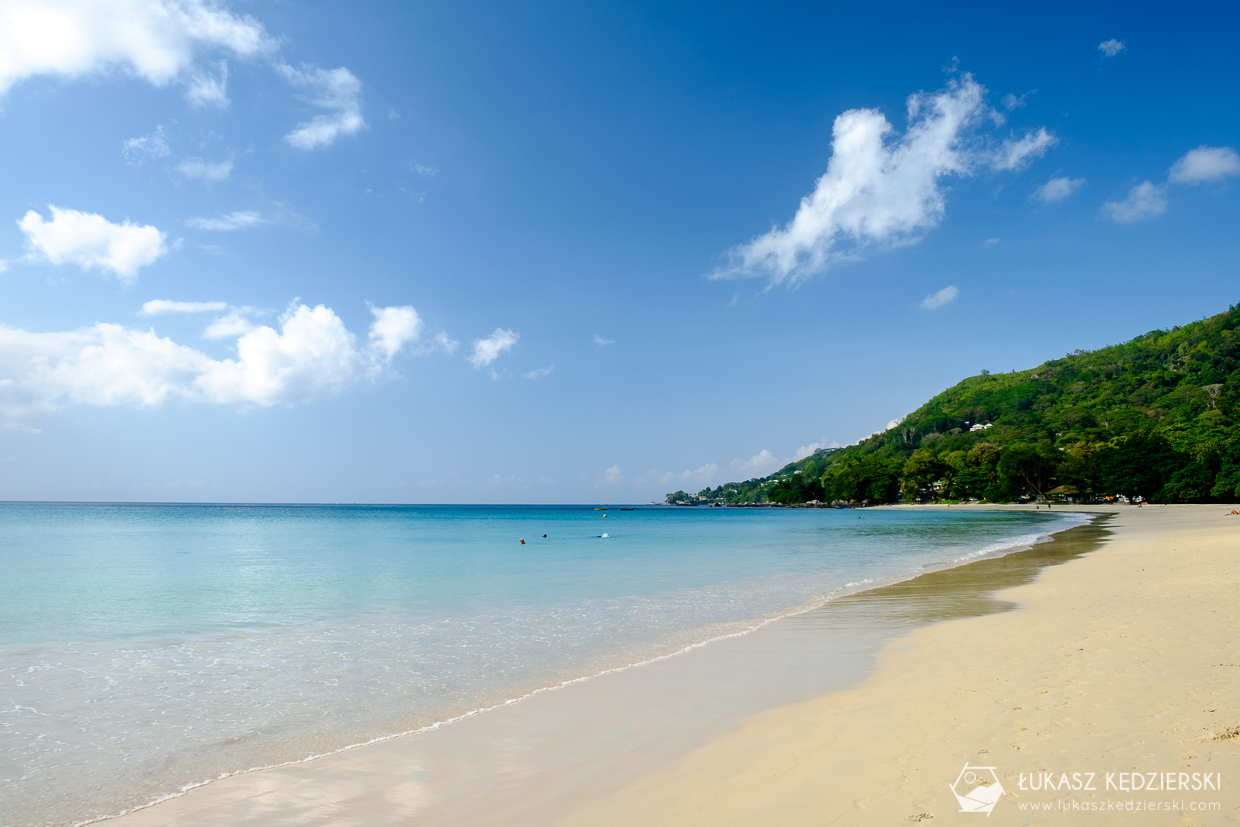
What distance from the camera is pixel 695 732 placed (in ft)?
19.9

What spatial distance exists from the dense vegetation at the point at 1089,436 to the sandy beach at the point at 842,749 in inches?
3612

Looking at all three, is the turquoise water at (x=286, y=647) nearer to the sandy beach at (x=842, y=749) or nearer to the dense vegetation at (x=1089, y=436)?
the sandy beach at (x=842, y=749)

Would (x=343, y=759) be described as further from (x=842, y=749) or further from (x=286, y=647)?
(x=286, y=647)

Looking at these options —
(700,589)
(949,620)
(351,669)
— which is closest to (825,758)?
(351,669)

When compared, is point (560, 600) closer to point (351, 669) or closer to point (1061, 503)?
point (351, 669)

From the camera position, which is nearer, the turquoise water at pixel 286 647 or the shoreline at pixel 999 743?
the shoreline at pixel 999 743

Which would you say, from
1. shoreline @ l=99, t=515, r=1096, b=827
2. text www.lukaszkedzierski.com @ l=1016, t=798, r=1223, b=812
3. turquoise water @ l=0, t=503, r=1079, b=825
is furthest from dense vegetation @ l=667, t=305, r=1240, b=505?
text www.lukaszkedzierski.com @ l=1016, t=798, r=1223, b=812

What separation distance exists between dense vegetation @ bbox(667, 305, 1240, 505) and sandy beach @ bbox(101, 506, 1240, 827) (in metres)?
91.7

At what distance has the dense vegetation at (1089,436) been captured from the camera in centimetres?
8306

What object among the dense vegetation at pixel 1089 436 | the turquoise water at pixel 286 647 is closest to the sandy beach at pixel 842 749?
the turquoise water at pixel 286 647

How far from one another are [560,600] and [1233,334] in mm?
174706

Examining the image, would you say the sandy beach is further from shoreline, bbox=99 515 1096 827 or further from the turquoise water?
the turquoise water

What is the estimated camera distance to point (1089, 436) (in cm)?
10231

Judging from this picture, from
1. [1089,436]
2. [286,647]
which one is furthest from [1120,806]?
[1089,436]
